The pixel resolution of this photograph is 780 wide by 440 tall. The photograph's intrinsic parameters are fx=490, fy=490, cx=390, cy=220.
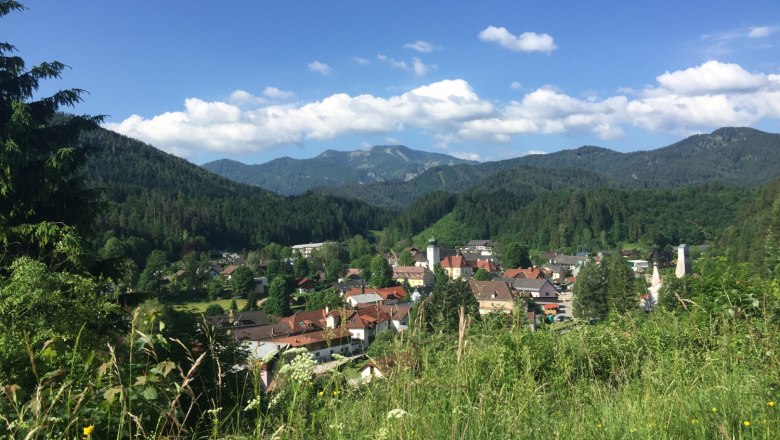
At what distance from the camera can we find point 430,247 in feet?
263

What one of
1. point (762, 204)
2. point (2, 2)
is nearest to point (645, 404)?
point (2, 2)

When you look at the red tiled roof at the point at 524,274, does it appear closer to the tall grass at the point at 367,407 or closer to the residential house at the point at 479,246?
the residential house at the point at 479,246

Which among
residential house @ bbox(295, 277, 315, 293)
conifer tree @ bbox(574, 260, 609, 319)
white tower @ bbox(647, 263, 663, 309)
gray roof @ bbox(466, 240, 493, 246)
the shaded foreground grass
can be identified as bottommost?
residential house @ bbox(295, 277, 315, 293)

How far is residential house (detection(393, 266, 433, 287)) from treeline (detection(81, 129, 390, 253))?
131 feet

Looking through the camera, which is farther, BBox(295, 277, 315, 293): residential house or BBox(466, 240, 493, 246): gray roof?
BBox(466, 240, 493, 246): gray roof

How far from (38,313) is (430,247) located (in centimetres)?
7583

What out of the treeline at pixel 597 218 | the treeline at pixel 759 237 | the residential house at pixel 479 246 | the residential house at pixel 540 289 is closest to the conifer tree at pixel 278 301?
the residential house at pixel 540 289

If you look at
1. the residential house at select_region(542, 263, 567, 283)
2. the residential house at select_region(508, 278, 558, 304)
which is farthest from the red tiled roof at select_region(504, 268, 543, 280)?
the residential house at select_region(508, 278, 558, 304)

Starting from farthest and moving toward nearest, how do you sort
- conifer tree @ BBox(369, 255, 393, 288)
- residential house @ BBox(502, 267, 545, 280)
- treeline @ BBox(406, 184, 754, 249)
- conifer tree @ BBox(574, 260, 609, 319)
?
treeline @ BBox(406, 184, 754, 249), residential house @ BBox(502, 267, 545, 280), conifer tree @ BBox(369, 255, 393, 288), conifer tree @ BBox(574, 260, 609, 319)

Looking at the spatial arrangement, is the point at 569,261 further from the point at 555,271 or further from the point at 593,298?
the point at 593,298

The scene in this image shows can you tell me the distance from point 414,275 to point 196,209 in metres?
58.2

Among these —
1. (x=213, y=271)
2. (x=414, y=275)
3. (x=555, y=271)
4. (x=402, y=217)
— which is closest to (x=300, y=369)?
(x=414, y=275)

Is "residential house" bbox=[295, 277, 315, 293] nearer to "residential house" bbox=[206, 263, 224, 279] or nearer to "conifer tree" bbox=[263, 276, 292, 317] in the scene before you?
"residential house" bbox=[206, 263, 224, 279]

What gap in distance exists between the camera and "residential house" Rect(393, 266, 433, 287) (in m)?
69.9
